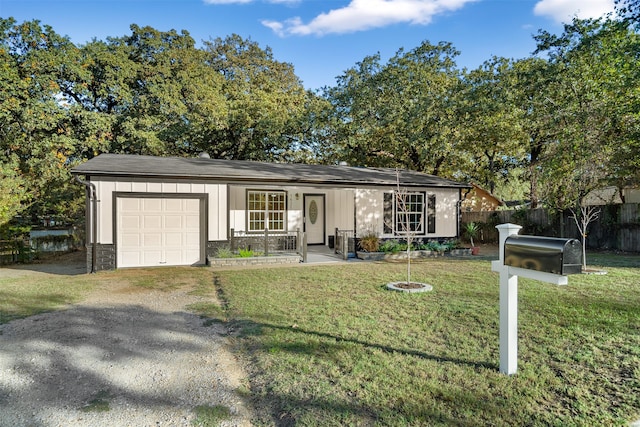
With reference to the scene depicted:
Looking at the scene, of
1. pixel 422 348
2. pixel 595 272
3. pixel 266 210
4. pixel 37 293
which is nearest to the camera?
pixel 422 348

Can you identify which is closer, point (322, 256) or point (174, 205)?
point (174, 205)

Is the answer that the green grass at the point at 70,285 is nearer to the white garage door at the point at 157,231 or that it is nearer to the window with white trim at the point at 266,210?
the white garage door at the point at 157,231

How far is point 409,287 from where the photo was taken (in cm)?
676

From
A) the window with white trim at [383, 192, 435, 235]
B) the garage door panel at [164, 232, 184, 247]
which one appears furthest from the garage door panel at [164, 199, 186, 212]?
the window with white trim at [383, 192, 435, 235]

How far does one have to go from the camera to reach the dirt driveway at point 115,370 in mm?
2770

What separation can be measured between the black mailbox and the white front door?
1094cm

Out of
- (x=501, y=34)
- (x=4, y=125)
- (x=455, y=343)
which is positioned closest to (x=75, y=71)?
(x=4, y=125)

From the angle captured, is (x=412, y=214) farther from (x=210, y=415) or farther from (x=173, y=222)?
(x=210, y=415)

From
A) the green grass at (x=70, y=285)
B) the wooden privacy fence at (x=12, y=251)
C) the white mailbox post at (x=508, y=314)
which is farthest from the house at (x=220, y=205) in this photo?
the white mailbox post at (x=508, y=314)

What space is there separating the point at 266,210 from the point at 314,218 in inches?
95.9

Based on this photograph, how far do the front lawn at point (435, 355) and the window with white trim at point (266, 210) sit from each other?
217 inches

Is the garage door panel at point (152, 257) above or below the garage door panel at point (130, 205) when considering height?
below

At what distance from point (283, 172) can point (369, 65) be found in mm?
10880

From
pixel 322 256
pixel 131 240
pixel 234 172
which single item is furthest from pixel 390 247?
pixel 131 240
